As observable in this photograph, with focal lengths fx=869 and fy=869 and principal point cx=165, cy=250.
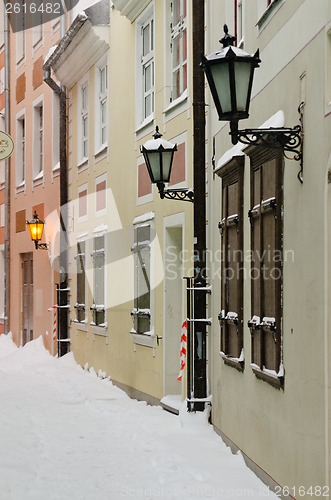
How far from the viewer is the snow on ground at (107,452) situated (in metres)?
6.90

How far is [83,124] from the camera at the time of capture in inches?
682

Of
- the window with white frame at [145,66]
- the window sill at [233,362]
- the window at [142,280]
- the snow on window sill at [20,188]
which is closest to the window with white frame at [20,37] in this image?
the snow on window sill at [20,188]

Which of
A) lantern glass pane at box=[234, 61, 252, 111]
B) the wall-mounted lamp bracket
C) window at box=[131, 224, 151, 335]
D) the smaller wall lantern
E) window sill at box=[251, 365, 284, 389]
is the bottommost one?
window sill at box=[251, 365, 284, 389]

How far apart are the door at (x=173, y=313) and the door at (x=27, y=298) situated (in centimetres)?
999

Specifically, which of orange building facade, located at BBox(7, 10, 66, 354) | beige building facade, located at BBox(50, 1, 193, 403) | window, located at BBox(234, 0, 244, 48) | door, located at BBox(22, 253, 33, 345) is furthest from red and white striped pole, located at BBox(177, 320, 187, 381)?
door, located at BBox(22, 253, 33, 345)

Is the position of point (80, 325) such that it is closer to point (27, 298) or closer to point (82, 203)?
point (82, 203)

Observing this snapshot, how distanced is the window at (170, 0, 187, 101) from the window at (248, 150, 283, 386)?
4177 millimetres

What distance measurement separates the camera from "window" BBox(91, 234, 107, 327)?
50.4ft

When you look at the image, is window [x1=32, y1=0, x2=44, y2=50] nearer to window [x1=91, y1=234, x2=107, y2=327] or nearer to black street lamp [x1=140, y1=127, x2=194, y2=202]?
window [x1=91, y1=234, x2=107, y2=327]

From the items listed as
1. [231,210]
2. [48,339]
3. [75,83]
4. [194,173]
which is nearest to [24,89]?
[75,83]

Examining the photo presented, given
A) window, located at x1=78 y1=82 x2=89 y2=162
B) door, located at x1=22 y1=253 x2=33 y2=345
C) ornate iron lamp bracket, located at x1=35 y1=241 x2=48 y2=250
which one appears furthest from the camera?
door, located at x1=22 y1=253 x2=33 y2=345

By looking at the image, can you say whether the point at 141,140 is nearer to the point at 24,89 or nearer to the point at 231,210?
the point at 231,210

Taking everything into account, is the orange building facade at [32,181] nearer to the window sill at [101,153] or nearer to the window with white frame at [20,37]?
the window with white frame at [20,37]

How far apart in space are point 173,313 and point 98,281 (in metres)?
4.19
